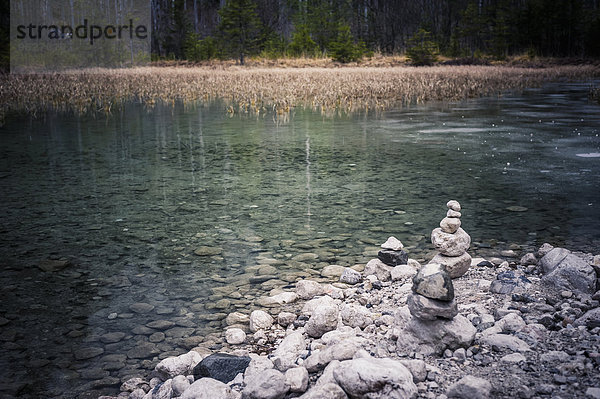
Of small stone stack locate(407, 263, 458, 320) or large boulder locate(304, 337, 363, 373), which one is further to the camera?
small stone stack locate(407, 263, 458, 320)

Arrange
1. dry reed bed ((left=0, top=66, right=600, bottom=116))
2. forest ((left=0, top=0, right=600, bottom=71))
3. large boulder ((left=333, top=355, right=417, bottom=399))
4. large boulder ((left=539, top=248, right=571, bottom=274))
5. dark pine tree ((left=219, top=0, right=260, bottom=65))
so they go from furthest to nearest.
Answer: dark pine tree ((left=219, top=0, right=260, bottom=65)), forest ((left=0, top=0, right=600, bottom=71)), dry reed bed ((left=0, top=66, right=600, bottom=116)), large boulder ((left=539, top=248, right=571, bottom=274)), large boulder ((left=333, top=355, right=417, bottom=399))

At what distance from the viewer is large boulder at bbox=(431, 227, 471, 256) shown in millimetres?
4013

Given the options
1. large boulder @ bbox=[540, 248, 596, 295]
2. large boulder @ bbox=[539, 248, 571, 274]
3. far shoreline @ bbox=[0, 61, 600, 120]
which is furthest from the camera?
far shoreline @ bbox=[0, 61, 600, 120]

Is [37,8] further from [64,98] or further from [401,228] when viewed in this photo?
[401,228]

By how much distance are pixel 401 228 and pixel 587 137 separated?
7320 millimetres

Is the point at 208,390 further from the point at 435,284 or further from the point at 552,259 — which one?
the point at 552,259

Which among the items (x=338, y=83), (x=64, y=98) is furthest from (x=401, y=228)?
(x=338, y=83)

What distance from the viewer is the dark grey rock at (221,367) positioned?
9.36 feet

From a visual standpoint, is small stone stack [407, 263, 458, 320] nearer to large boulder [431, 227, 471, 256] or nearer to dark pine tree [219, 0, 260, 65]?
large boulder [431, 227, 471, 256]

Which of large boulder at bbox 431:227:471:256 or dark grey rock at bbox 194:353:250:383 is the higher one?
large boulder at bbox 431:227:471:256

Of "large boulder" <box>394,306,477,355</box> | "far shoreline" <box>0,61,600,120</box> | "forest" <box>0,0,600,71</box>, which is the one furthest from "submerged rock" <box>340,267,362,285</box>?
"forest" <box>0,0,600,71</box>

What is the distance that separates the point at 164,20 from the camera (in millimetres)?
58812

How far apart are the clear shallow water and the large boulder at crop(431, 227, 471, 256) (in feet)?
2.56

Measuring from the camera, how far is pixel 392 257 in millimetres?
4352
